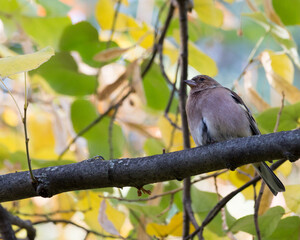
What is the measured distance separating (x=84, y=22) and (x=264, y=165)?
1.98 m

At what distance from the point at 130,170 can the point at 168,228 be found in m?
0.98

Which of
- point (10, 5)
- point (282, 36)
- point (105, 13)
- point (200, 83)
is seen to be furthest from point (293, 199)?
point (10, 5)

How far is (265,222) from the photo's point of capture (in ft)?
10.2

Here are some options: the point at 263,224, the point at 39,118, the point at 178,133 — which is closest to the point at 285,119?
the point at 263,224

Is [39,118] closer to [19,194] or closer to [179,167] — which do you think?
[19,194]

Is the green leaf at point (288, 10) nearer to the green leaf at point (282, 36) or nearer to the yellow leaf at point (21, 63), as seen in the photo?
the green leaf at point (282, 36)

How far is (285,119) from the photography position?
3498 mm

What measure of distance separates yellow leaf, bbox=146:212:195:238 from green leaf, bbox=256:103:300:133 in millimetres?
948

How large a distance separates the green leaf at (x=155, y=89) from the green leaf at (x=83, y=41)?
1.71 ft

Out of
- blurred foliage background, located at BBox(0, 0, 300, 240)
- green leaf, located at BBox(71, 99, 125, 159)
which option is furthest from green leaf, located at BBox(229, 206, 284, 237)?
green leaf, located at BBox(71, 99, 125, 159)

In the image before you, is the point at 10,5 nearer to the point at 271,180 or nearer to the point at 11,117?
the point at 11,117

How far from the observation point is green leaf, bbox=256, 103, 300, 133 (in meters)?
3.42

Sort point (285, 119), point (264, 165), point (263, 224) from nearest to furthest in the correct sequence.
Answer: point (263, 224)
point (285, 119)
point (264, 165)

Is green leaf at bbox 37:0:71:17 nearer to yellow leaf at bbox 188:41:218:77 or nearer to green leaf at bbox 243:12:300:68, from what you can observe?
yellow leaf at bbox 188:41:218:77
